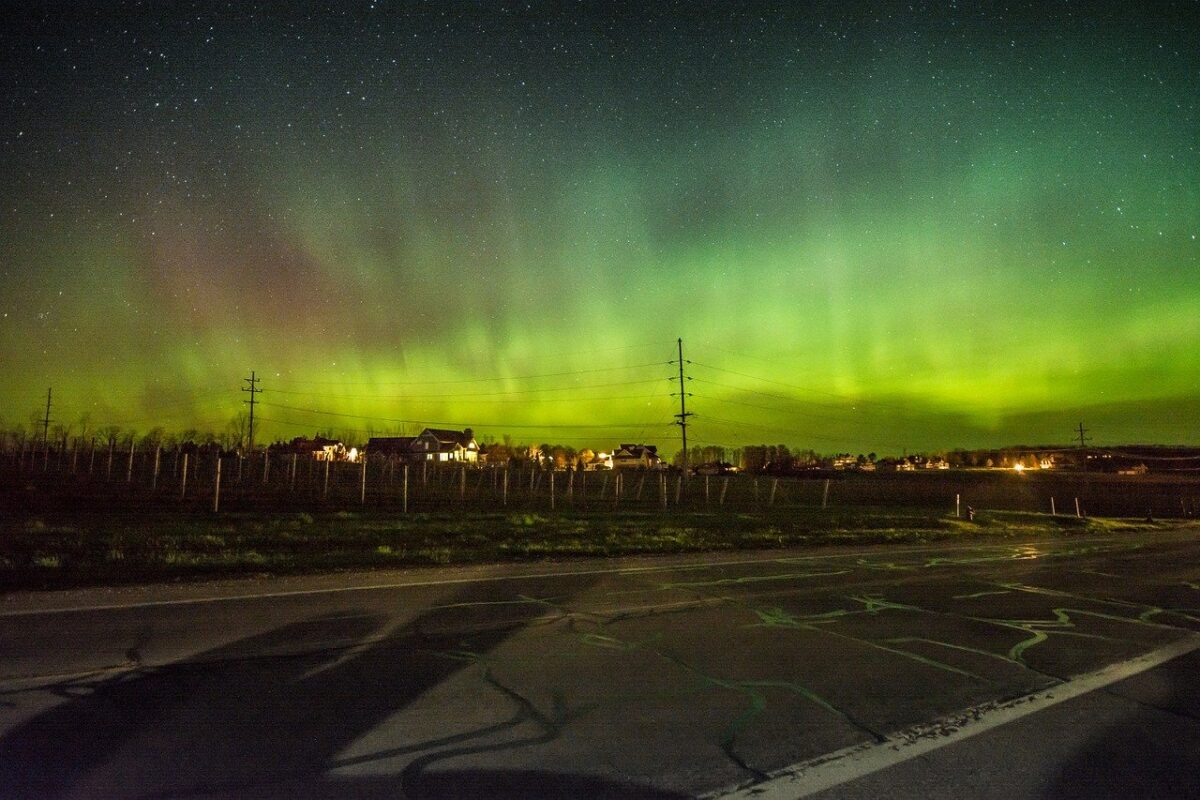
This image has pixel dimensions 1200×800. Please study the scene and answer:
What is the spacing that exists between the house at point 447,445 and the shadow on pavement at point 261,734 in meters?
93.1

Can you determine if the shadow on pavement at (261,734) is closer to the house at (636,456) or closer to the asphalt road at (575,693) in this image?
the asphalt road at (575,693)

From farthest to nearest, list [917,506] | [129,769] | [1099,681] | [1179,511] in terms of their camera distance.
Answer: [1179,511] → [917,506] → [1099,681] → [129,769]

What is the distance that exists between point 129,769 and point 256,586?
302 inches

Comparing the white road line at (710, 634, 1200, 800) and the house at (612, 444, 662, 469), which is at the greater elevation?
the house at (612, 444, 662, 469)

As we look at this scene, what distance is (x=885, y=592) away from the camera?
12156 millimetres

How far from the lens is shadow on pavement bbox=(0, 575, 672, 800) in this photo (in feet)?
13.6

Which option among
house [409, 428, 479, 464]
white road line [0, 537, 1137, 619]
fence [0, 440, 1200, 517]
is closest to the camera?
white road line [0, 537, 1137, 619]

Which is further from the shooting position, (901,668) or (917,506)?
(917,506)


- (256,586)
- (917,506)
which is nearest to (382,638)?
(256,586)

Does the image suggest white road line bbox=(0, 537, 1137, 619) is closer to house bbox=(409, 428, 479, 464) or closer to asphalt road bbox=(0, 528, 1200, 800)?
asphalt road bbox=(0, 528, 1200, 800)

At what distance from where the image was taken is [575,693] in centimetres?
600

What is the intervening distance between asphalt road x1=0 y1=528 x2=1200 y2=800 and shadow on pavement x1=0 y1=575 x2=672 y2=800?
0.07ft

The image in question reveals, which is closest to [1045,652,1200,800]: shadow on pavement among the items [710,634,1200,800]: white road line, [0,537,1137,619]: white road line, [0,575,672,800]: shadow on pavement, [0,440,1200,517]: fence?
[710,634,1200,800]: white road line

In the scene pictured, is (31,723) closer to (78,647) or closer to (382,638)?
(78,647)
